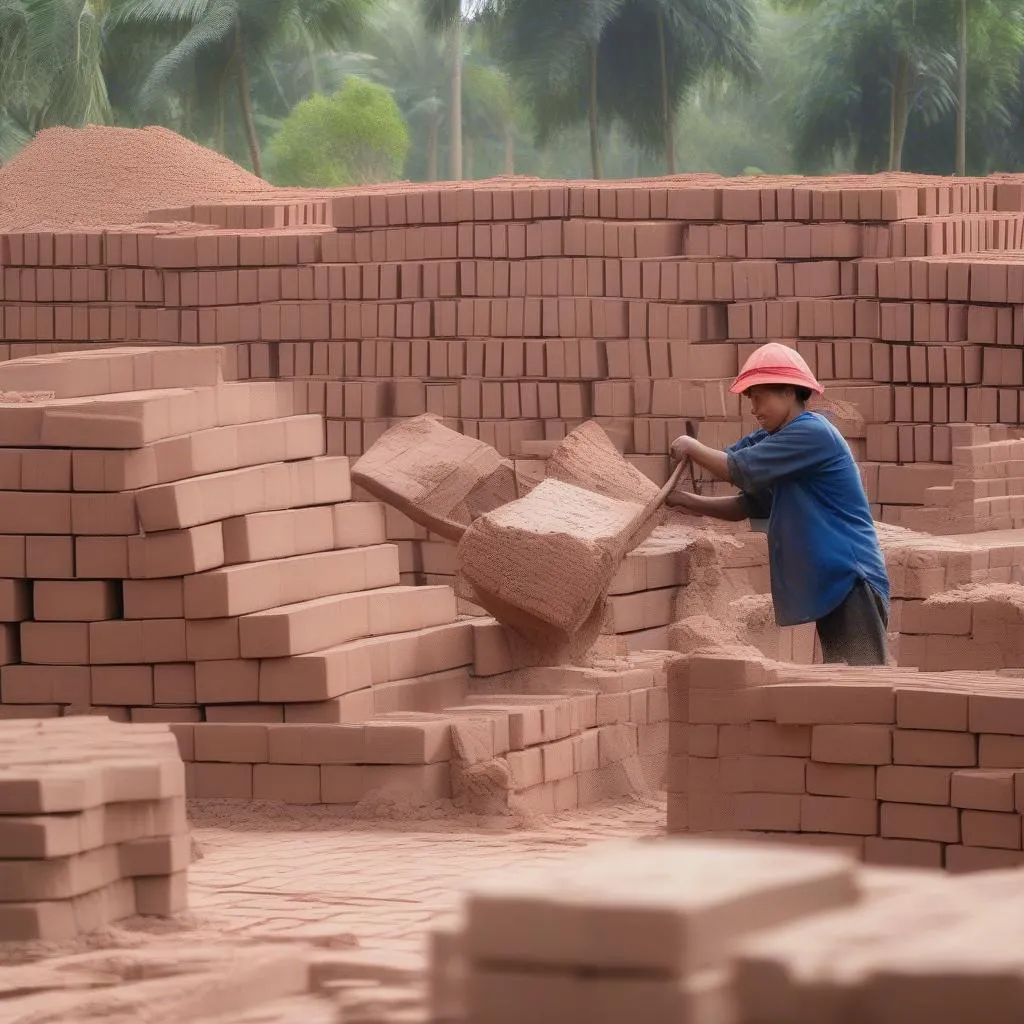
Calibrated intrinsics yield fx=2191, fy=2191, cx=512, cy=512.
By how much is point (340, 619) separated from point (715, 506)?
4.36 ft

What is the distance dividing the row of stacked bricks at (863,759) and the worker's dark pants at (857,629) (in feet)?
2.54

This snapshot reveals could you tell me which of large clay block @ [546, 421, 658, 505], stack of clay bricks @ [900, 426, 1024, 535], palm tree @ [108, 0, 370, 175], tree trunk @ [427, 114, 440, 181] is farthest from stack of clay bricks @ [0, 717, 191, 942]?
tree trunk @ [427, 114, 440, 181]

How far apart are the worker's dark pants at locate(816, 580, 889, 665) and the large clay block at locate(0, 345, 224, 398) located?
2504 mm

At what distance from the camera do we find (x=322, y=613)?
7316mm

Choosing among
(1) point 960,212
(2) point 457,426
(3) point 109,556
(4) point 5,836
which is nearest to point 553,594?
(3) point 109,556

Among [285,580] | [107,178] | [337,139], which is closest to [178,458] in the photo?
[285,580]

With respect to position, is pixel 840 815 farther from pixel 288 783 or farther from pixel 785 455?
pixel 288 783

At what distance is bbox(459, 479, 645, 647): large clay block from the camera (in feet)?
25.1

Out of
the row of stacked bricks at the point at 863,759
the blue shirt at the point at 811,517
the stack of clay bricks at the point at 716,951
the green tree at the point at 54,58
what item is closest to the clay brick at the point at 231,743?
the row of stacked bricks at the point at 863,759

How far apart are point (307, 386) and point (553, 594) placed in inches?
233

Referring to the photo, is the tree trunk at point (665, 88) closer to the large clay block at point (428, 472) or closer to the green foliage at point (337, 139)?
the green foliage at point (337, 139)

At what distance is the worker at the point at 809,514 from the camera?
716 centimetres

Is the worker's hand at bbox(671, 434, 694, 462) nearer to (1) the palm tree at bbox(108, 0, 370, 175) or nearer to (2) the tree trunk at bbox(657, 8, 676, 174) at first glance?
(1) the palm tree at bbox(108, 0, 370, 175)

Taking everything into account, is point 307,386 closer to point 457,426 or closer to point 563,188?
point 457,426
